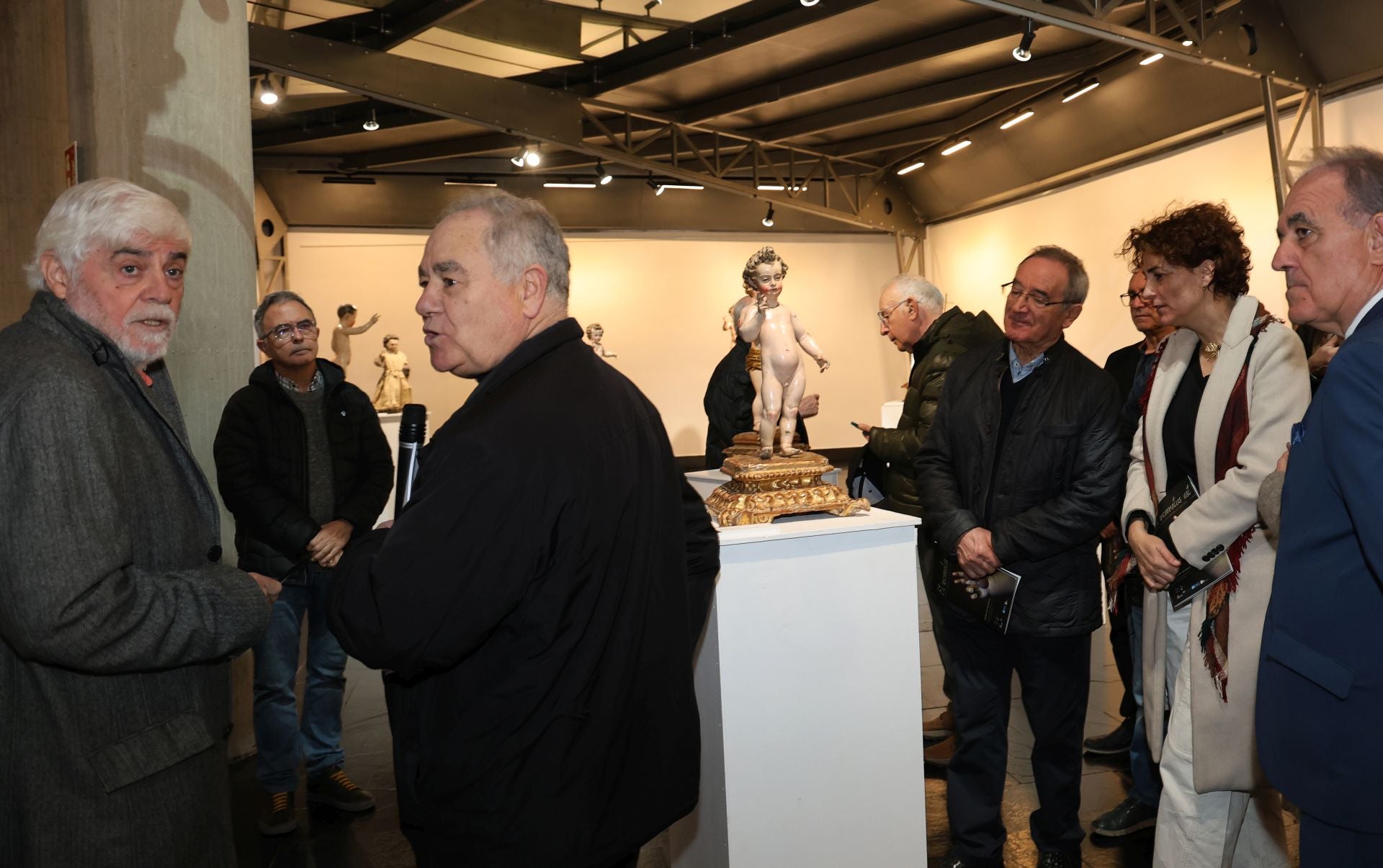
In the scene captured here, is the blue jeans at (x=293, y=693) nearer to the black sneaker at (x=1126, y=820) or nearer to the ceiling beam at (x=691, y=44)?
the black sneaker at (x=1126, y=820)

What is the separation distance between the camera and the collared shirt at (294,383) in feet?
11.7

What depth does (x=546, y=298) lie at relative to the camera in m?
1.70

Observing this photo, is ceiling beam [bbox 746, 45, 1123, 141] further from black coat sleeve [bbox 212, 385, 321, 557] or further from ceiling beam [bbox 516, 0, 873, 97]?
black coat sleeve [bbox 212, 385, 321, 557]

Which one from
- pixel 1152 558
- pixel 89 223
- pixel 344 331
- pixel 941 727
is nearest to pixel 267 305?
pixel 89 223

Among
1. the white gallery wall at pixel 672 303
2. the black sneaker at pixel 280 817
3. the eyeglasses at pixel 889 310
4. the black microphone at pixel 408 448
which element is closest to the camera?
the black microphone at pixel 408 448

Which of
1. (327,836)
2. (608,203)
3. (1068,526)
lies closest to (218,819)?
(327,836)

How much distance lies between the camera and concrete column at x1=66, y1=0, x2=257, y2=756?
291cm

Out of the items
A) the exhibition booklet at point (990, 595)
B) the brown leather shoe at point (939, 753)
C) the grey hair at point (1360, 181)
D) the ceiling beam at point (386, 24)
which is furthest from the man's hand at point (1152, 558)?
the ceiling beam at point (386, 24)

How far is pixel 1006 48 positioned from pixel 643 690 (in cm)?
885

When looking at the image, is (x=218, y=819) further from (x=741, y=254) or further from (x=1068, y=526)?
(x=741, y=254)

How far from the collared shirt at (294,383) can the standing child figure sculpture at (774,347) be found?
1636 mm

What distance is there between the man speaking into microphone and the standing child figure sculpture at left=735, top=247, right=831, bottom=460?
1.18 meters

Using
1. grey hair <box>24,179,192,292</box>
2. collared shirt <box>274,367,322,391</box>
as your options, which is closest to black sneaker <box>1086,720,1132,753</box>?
collared shirt <box>274,367,322,391</box>

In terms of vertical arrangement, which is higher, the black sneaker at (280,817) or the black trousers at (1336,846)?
the black trousers at (1336,846)
